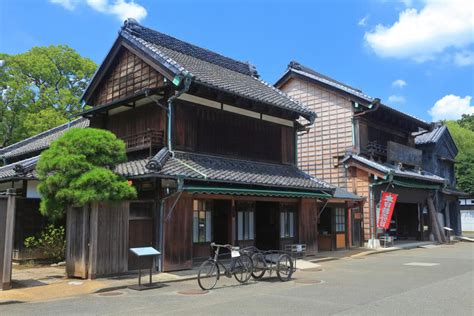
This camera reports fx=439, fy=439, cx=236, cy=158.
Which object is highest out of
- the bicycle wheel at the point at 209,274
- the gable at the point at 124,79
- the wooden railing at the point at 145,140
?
the gable at the point at 124,79

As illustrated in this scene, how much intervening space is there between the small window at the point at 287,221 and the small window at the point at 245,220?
5.19 feet

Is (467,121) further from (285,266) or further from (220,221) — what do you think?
(285,266)

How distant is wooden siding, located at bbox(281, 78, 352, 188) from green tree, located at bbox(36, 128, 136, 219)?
53.1ft

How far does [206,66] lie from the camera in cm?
1958

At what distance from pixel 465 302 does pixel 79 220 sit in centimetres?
1017

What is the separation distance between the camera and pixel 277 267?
12469 millimetres

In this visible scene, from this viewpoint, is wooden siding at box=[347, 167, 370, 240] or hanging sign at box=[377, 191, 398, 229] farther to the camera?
wooden siding at box=[347, 167, 370, 240]

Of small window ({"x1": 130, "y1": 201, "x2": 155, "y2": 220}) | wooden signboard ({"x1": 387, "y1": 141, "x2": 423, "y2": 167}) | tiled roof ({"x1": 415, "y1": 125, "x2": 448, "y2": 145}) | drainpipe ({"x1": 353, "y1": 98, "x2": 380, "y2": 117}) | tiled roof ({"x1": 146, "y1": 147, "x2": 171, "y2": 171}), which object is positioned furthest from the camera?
tiled roof ({"x1": 415, "y1": 125, "x2": 448, "y2": 145})

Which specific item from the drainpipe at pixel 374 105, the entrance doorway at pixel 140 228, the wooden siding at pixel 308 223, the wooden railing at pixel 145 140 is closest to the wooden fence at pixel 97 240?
the entrance doorway at pixel 140 228

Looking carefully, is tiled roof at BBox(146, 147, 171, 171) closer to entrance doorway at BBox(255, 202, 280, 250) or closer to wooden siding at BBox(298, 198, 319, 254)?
entrance doorway at BBox(255, 202, 280, 250)

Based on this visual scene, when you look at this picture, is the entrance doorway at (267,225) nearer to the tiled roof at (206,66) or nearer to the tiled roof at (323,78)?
the tiled roof at (206,66)

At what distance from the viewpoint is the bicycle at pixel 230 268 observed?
458 inches

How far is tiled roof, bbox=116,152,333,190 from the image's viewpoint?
13.9 meters

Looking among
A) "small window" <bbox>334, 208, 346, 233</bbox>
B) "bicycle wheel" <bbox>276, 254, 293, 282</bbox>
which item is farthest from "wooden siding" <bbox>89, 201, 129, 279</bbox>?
"small window" <bbox>334, 208, 346, 233</bbox>
